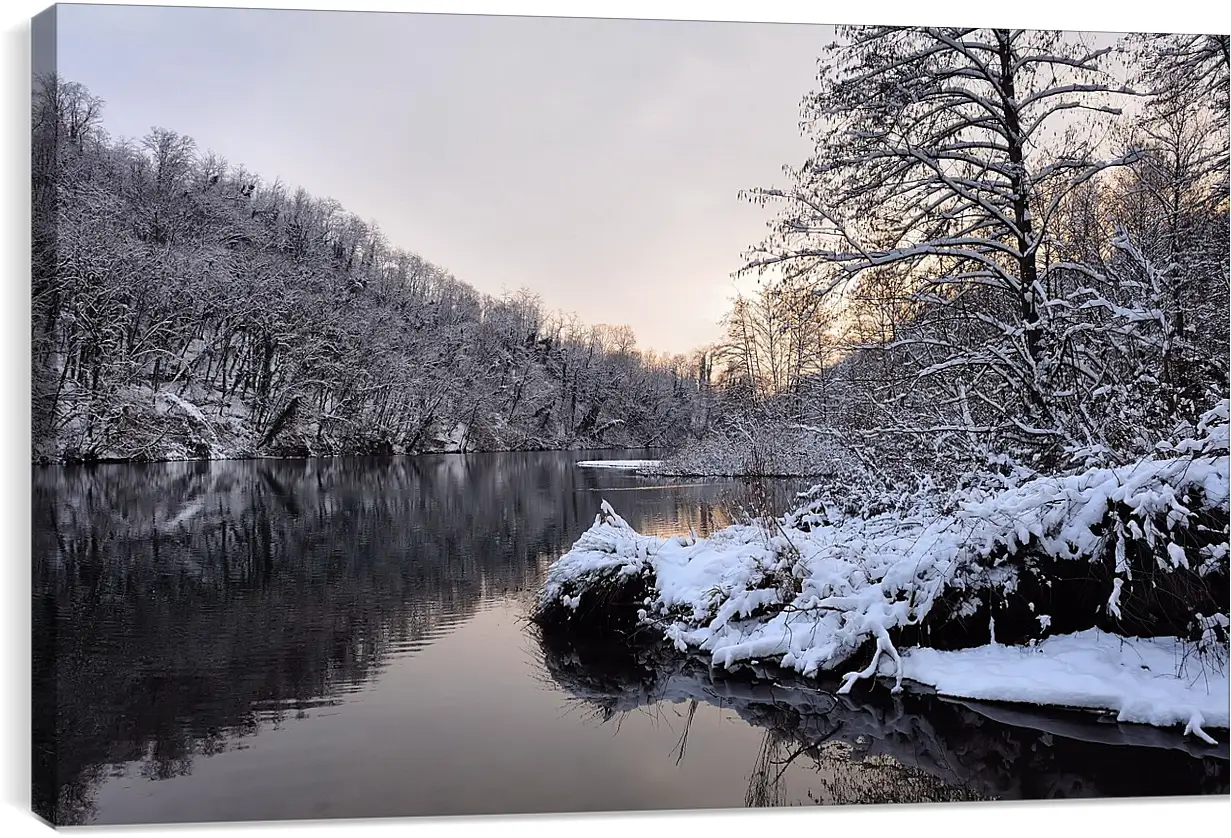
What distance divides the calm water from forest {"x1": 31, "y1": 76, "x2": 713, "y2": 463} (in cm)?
69

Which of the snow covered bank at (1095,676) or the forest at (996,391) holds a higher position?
the forest at (996,391)

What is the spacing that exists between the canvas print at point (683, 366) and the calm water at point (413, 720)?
0.10 ft

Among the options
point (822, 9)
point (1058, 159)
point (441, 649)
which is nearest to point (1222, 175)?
point (1058, 159)

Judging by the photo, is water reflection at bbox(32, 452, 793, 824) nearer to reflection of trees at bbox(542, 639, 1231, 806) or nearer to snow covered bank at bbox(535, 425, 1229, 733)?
reflection of trees at bbox(542, 639, 1231, 806)

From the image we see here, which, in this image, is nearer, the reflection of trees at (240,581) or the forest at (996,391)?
the reflection of trees at (240,581)

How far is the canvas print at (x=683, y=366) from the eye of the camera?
4.94 meters

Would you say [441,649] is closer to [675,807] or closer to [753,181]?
[675,807]

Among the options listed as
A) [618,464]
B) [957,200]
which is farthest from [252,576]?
[957,200]

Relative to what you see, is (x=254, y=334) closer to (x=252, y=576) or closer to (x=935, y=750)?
(x=252, y=576)

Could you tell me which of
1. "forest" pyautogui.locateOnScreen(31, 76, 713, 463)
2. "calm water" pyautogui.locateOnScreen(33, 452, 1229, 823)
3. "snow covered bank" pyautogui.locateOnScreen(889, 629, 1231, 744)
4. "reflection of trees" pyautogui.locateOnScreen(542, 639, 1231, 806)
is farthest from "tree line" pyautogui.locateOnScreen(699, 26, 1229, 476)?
"forest" pyautogui.locateOnScreen(31, 76, 713, 463)

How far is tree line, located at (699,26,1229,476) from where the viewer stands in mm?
5715

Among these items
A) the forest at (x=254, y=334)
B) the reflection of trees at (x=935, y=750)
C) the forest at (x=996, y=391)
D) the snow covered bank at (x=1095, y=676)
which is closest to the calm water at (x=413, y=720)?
the reflection of trees at (x=935, y=750)

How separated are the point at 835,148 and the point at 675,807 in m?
4.49

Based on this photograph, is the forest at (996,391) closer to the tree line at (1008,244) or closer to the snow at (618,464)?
the tree line at (1008,244)
